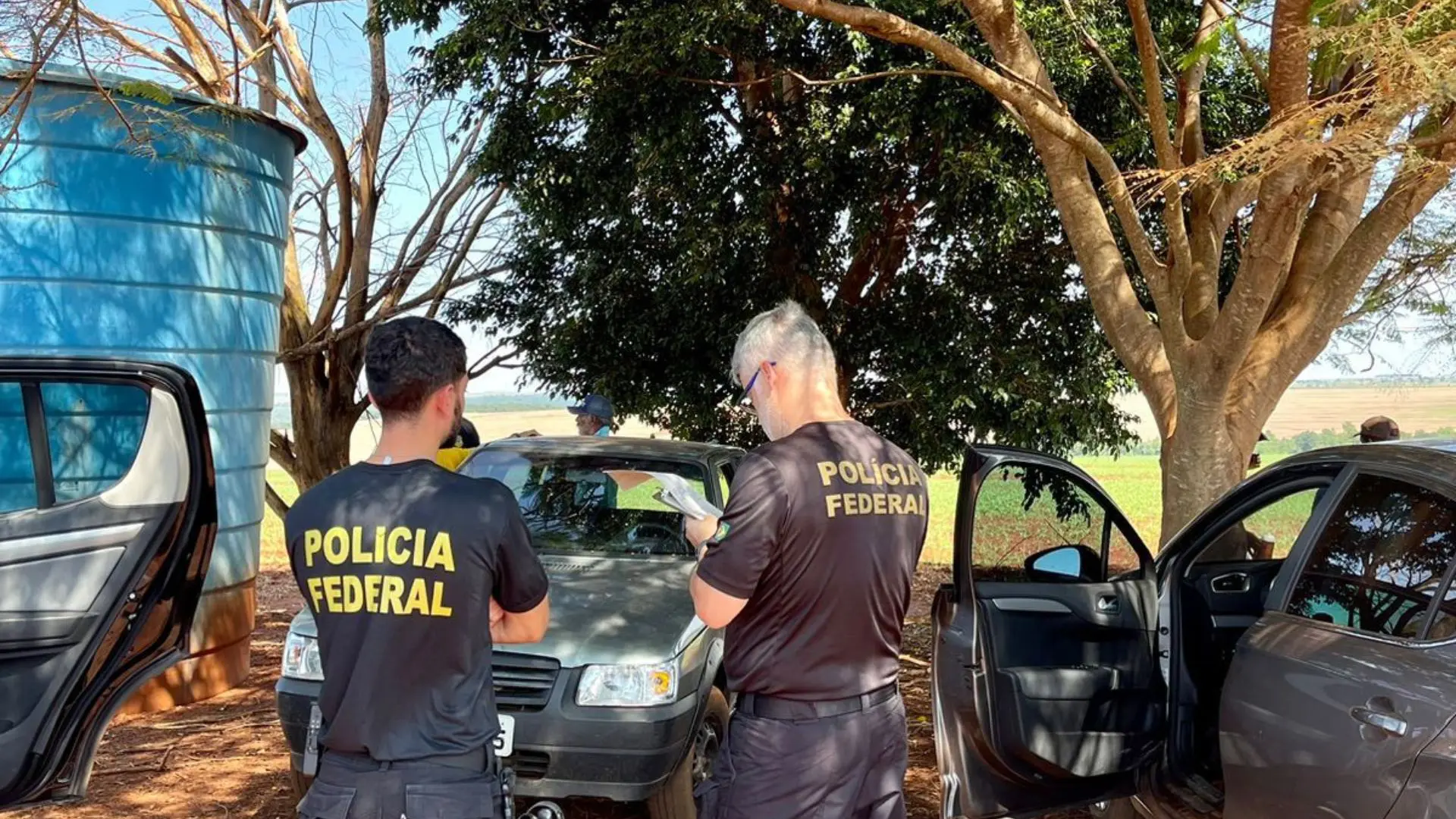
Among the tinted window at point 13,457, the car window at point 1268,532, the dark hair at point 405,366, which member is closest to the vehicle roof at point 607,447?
the car window at point 1268,532

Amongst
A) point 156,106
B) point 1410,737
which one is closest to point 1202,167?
point 1410,737

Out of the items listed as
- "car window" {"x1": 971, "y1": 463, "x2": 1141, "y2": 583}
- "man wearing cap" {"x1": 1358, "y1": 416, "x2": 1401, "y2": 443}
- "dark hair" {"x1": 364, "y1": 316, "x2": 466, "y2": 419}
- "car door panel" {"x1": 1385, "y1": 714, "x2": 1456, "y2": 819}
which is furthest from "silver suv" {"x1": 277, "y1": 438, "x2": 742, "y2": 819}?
"man wearing cap" {"x1": 1358, "y1": 416, "x2": 1401, "y2": 443}

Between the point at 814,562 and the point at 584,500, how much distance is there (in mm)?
3156

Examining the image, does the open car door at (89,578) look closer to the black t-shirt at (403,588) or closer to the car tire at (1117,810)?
the black t-shirt at (403,588)

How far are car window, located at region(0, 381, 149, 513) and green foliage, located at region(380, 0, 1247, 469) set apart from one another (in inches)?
154

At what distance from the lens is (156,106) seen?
6.25m

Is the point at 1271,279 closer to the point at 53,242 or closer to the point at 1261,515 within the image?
the point at 1261,515

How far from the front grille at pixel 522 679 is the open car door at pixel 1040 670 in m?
1.37

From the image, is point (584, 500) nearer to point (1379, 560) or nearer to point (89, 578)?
point (89, 578)

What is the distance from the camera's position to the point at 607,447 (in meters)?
5.74

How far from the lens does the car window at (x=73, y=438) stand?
6.03 meters

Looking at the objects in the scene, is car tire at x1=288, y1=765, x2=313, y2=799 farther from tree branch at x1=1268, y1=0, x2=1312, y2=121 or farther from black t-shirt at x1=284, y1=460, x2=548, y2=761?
tree branch at x1=1268, y1=0, x2=1312, y2=121

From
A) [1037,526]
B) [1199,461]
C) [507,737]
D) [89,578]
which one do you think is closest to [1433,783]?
[1037,526]

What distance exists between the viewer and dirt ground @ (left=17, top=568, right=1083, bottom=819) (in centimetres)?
496
